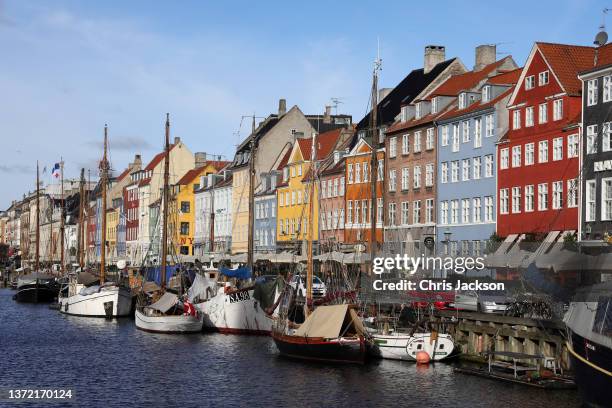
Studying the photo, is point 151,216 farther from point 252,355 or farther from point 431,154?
point 252,355

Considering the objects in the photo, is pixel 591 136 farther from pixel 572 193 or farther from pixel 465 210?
pixel 465 210

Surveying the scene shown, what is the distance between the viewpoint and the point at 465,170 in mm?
82625

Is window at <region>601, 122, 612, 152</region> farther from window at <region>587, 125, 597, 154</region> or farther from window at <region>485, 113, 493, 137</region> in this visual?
window at <region>485, 113, 493, 137</region>

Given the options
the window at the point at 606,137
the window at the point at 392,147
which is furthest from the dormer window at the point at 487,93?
the window at the point at 606,137

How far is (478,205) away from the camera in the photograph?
8056cm

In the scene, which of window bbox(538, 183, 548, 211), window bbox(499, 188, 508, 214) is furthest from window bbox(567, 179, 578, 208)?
window bbox(499, 188, 508, 214)

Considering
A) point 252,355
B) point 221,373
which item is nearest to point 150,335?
point 252,355

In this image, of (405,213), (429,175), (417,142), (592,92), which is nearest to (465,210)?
(429,175)

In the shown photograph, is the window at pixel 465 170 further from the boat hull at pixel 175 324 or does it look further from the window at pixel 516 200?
the boat hull at pixel 175 324

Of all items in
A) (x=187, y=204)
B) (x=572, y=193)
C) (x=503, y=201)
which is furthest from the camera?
(x=187, y=204)

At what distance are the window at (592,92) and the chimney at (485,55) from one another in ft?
77.8

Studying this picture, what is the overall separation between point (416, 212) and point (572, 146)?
21.2m

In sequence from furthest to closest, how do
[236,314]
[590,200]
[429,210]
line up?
[429,210] < [590,200] < [236,314]

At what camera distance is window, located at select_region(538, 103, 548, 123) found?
73500mm
